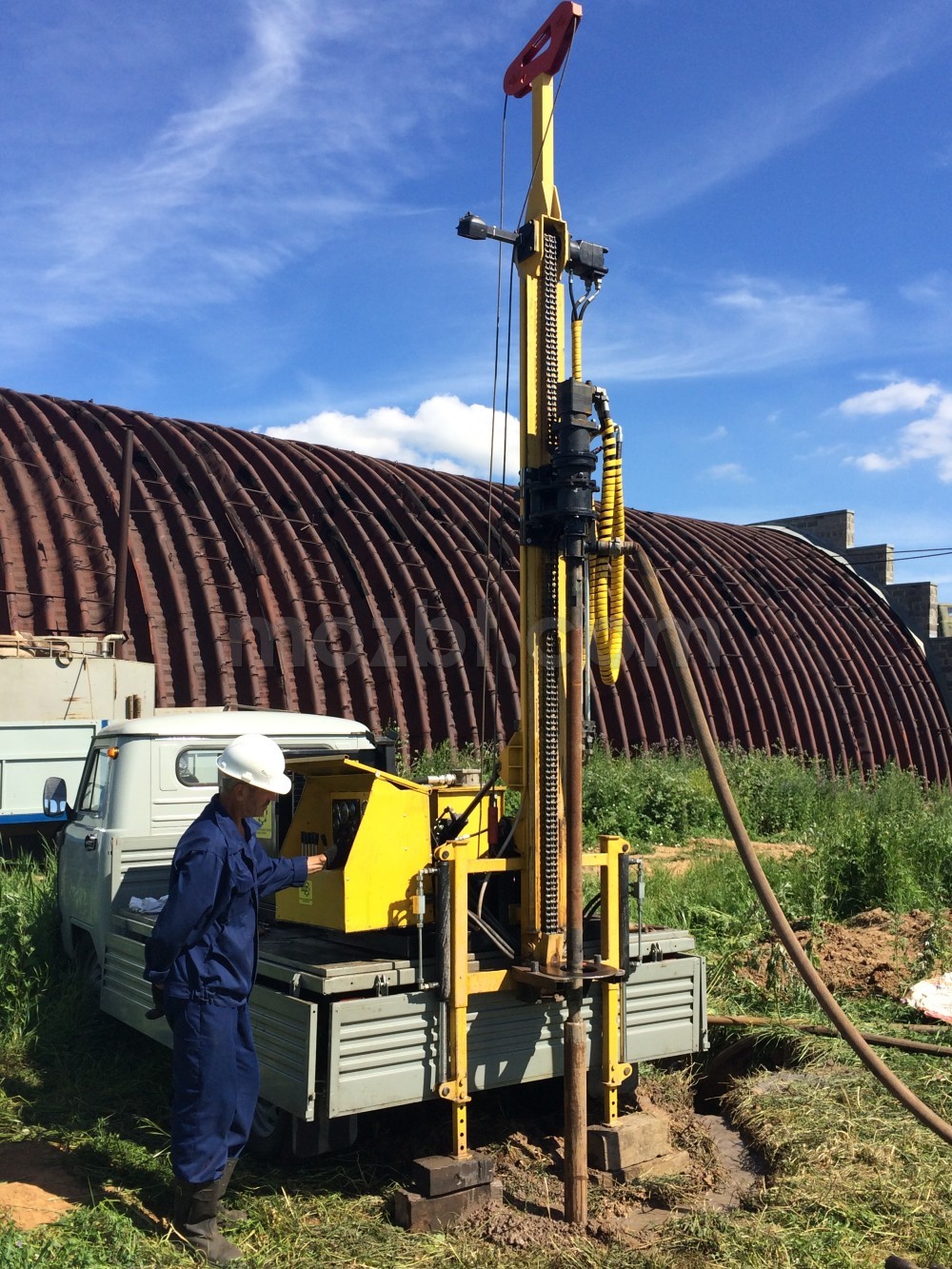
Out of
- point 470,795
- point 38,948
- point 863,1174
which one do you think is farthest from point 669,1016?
point 38,948

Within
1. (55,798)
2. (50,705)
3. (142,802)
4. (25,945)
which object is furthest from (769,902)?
(50,705)

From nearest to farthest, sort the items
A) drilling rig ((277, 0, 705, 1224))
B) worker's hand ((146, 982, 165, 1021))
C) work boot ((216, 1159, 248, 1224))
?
worker's hand ((146, 982, 165, 1021)), work boot ((216, 1159, 248, 1224)), drilling rig ((277, 0, 705, 1224))

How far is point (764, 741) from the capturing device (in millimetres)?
17812

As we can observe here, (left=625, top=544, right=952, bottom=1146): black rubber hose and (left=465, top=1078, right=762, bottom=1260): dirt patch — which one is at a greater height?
(left=625, top=544, right=952, bottom=1146): black rubber hose

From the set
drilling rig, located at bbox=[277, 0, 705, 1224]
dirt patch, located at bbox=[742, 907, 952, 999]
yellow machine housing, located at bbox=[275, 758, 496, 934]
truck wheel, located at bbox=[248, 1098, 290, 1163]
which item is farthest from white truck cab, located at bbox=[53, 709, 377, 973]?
dirt patch, located at bbox=[742, 907, 952, 999]

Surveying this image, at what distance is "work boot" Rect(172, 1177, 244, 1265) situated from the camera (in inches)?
172

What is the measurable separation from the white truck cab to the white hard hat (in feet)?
6.44

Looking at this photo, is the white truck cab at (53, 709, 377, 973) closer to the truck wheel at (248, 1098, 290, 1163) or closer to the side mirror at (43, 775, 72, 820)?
the side mirror at (43, 775, 72, 820)

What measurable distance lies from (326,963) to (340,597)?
9.23 m

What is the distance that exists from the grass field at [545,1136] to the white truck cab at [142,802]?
49cm

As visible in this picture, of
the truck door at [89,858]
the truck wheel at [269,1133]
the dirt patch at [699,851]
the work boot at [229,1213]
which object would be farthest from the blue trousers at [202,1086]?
the dirt patch at [699,851]

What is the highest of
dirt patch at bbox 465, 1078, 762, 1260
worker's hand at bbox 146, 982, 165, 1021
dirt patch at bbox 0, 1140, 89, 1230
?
worker's hand at bbox 146, 982, 165, 1021

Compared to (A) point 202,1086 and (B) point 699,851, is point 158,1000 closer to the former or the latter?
(A) point 202,1086

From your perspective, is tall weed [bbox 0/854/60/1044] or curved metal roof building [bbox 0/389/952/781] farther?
curved metal roof building [bbox 0/389/952/781]
